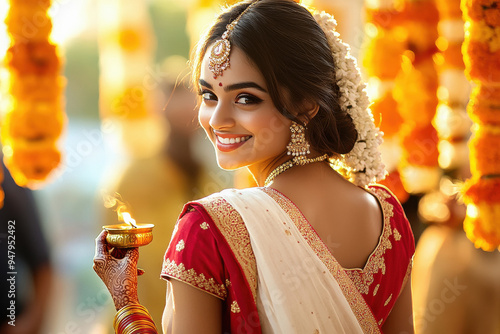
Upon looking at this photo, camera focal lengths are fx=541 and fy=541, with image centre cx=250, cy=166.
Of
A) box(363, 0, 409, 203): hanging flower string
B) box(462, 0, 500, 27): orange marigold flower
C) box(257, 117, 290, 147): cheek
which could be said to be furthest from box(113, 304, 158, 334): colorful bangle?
box(363, 0, 409, 203): hanging flower string

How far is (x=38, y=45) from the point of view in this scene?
2619 millimetres

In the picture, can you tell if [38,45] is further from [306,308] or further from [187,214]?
[306,308]

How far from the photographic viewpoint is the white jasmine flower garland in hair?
1683 mm

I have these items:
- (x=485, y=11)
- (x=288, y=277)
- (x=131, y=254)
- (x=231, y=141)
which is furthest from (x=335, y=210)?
(x=485, y=11)

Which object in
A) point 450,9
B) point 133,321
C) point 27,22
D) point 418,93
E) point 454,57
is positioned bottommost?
point 133,321

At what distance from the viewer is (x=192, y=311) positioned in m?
1.30

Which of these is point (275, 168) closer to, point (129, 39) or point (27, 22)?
point (27, 22)

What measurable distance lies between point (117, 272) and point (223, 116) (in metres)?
0.53

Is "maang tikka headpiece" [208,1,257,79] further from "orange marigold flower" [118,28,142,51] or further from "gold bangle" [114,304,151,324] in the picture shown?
"orange marigold flower" [118,28,142,51]

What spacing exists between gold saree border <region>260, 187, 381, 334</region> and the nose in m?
0.22

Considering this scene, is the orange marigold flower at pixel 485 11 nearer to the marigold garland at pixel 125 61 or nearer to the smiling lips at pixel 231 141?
the smiling lips at pixel 231 141

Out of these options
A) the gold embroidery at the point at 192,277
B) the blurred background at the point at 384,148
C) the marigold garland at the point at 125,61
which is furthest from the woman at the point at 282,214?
the marigold garland at the point at 125,61

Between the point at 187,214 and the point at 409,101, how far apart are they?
2.12 metres

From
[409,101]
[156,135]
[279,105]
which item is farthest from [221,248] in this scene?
[156,135]
